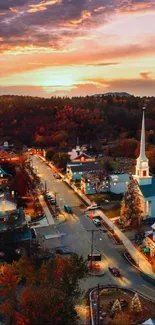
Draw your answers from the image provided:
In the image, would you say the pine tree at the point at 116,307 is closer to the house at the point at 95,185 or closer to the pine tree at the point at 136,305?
the pine tree at the point at 136,305

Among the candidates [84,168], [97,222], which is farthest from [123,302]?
[84,168]

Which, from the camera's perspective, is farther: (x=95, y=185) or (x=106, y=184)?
(x=106, y=184)

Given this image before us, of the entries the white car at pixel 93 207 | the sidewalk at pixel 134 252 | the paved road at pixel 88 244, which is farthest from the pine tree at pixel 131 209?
the white car at pixel 93 207

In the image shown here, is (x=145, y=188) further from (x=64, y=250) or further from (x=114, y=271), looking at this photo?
(x=114, y=271)

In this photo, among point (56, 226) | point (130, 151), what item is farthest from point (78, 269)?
point (130, 151)

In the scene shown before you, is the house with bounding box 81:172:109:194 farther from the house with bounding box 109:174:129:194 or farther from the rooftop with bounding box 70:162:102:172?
the rooftop with bounding box 70:162:102:172

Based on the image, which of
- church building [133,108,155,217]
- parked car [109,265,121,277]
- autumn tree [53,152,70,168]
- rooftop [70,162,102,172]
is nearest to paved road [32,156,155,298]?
parked car [109,265,121,277]

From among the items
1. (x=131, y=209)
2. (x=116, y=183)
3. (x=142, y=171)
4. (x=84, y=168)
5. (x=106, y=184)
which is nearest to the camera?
(x=131, y=209)
